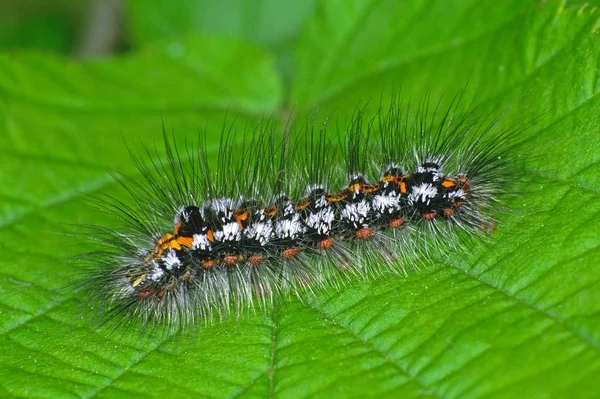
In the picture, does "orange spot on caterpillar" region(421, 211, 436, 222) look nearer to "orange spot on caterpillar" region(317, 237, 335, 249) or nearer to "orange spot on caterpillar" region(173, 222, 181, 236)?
"orange spot on caterpillar" region(317, 237, 335, 249)

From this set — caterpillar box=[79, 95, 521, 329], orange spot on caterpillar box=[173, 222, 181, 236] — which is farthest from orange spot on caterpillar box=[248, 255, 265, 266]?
orange spot on caterpillar box=[173, 222, 181, 236]

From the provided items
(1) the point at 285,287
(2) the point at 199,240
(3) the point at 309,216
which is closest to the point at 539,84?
(3) the point at 309,216

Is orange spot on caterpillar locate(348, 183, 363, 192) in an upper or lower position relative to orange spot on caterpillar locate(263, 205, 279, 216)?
lower

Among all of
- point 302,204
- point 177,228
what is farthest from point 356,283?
point 177,228

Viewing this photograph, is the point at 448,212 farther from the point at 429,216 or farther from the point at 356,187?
the point at 356,187

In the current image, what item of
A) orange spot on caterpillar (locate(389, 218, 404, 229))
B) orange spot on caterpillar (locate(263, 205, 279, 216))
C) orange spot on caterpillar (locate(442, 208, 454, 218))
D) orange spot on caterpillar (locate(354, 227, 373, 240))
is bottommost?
orange spot on caterpillar (locate(442, 208, 454, 218))

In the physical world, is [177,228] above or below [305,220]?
above
